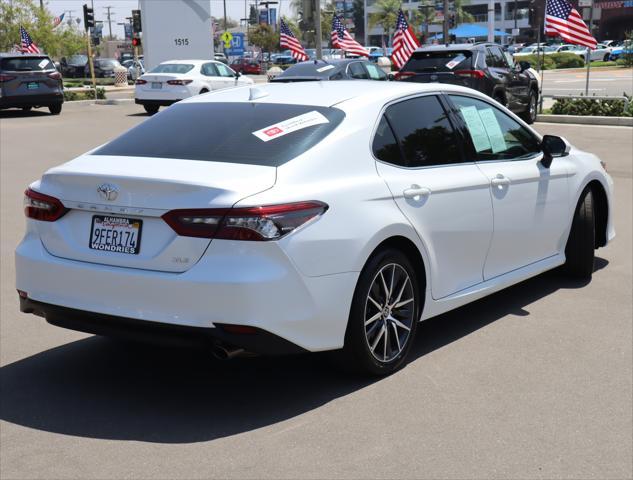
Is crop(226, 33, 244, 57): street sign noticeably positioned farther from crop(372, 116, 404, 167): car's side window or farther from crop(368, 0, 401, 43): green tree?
crop(372, 116, 404, 167): car's side window

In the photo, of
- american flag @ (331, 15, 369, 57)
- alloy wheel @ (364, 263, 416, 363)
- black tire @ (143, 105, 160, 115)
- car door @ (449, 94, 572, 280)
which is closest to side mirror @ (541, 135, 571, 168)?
car door @ (449, 94, 572, 280)

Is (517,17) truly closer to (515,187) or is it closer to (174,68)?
(174,68)

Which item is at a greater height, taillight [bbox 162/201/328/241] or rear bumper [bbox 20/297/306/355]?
taillight [bbox 162/201/328/241]

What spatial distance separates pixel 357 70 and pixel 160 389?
19.0 meters

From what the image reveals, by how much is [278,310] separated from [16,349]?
7.11 ft

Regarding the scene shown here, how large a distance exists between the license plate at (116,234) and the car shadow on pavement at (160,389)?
829 mm

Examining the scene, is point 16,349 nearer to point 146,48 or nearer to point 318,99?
point 318,99

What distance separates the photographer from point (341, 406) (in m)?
4.77

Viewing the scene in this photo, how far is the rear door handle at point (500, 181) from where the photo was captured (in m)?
5.95

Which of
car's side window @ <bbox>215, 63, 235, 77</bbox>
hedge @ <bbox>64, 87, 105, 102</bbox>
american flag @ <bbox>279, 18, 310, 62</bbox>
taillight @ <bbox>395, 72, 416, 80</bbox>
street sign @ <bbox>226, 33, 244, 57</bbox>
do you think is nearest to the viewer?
taillight @ <bbox>395, 72, 416, 80</bbox>

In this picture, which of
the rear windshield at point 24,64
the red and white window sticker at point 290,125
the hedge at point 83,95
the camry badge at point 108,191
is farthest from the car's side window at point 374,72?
the camry badge at point 108,191

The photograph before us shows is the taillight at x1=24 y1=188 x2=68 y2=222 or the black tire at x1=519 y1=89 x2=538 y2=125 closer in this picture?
the taillight at x1=24 y1=188 x2=68 y2=222

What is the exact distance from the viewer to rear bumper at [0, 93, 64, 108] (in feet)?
85.4

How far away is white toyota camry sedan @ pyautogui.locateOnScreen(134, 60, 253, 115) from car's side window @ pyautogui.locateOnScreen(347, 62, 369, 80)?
4.04 metres
